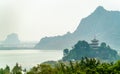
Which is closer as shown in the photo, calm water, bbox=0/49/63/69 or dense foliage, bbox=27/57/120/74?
dense foliage, bbox=27/57/120/74

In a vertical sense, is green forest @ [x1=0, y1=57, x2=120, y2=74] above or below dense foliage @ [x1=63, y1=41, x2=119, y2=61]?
below

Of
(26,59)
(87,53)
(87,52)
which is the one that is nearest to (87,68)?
(87,53)

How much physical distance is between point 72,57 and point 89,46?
555cm

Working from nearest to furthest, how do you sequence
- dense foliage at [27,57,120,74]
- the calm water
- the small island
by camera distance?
1. dense foliage at [27,57,120,74]
2. the small island
3. the calm water

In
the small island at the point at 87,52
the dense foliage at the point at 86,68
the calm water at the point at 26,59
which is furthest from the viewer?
the calm water at the point at 26,59

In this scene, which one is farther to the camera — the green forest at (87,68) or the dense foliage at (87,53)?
the dense foliage at (87,53)

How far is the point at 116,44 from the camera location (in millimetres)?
187500

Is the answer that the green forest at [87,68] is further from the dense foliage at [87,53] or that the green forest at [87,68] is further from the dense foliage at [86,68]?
the dense foliage at [87,53]

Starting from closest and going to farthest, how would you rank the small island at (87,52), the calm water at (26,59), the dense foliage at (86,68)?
the dense foliage at (86,68) → the small island at (87,52) → the calm water at (26,59)

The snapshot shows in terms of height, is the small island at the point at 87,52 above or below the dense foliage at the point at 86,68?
above

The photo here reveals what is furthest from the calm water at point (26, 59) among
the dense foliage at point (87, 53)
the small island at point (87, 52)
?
the dense foliage at point (87, 53)

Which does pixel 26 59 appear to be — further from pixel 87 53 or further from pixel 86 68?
pixel 86 68

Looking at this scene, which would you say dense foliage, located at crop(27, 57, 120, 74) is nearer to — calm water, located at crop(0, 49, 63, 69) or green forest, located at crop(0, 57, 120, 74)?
green forest, located at crop(0, 57, 120, 74)

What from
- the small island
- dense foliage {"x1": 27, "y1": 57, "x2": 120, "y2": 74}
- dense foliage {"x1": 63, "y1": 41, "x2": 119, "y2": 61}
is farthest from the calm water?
dense foliage {"x1": 27, "y1": 57, "x2": 120, "y2": 74}
